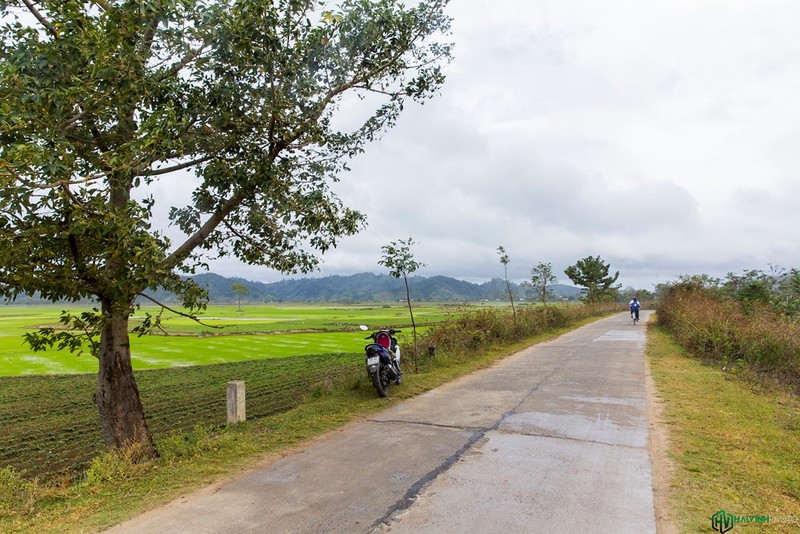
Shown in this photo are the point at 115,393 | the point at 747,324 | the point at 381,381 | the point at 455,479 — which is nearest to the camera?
the point at 455,479

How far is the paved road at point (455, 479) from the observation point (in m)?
3.69

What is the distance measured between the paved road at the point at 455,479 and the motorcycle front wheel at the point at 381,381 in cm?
60

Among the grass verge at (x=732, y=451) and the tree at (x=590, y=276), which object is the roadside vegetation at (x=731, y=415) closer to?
the grass verge at (x=732, y=451)

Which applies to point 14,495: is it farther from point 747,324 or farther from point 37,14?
point 747,324

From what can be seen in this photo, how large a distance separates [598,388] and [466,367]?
143 inches

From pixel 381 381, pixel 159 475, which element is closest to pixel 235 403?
pixel 381 381

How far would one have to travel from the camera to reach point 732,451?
17.9 feet

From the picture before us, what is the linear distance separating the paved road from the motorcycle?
0.71 meters

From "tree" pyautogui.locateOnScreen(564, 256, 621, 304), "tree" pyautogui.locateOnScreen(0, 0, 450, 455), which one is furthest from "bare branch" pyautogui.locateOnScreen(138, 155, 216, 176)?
"tree" pyautogui.locateOnScreen(564, 256, 621, 304)

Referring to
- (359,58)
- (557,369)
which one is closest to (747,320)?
(557,369)

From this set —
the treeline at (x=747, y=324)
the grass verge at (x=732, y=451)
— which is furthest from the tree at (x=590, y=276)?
the grass verge at (x=732, y=451)

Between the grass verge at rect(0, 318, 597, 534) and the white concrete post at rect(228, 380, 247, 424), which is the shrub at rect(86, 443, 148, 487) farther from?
the white concrete post at rect(228, 380, 247, 424)

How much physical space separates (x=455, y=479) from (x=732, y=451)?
3.41 metres

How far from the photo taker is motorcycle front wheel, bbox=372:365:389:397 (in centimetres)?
820
